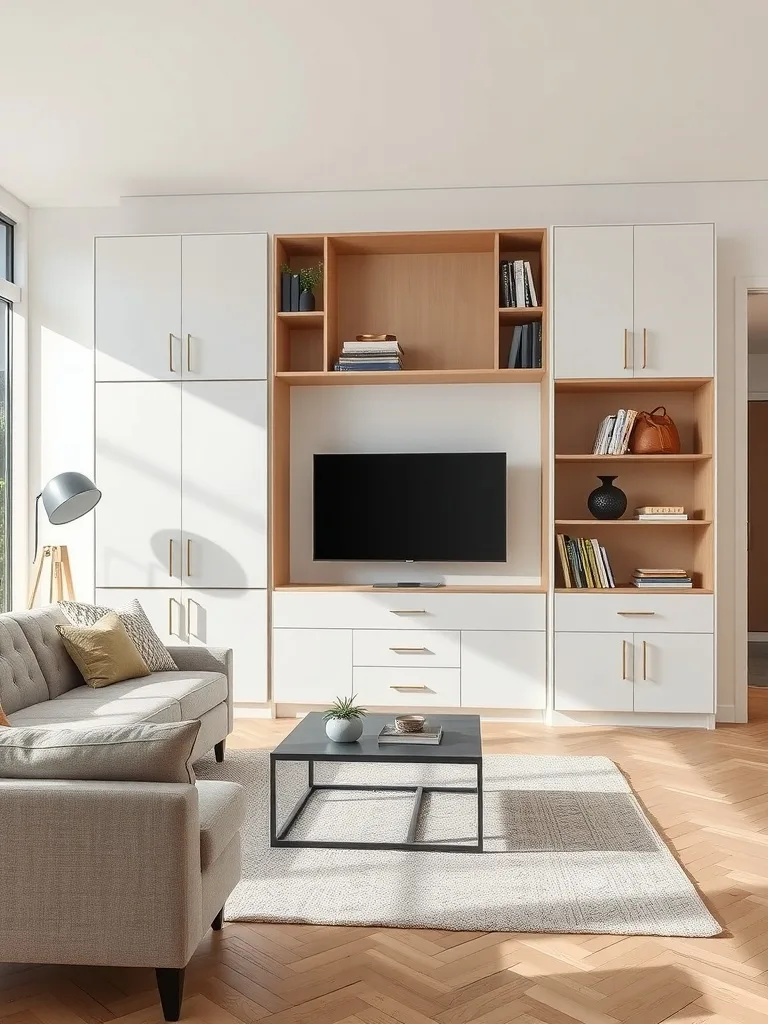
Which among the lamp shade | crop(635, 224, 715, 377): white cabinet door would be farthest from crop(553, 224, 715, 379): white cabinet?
the lamp shade

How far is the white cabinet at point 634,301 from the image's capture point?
4805mm

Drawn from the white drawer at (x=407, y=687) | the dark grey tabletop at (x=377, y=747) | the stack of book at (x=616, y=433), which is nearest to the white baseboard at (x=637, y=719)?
the white drawer at (x=407, y=687)

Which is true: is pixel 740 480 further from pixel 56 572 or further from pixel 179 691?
pixel 56 572

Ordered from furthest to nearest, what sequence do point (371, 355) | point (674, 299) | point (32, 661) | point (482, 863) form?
point (371, 355)
point (674, 299)
point (32, 661)
point (482, 863)

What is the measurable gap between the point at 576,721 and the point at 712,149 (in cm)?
305

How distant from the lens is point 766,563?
8625 millimetres

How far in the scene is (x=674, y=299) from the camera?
4812 millimetres

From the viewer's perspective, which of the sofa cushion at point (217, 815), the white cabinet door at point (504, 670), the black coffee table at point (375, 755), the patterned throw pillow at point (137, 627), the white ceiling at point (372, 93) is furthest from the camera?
the white cabinet door at point (504, 670)

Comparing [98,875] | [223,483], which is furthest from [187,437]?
[98,875]

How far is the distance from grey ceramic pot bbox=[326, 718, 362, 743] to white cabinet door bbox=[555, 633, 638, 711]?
1898mm

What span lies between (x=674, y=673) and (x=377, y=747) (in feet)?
7.39

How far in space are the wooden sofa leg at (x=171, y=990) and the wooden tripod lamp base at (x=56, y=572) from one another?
3261mm

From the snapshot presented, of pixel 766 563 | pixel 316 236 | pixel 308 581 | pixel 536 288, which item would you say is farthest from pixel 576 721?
pixel 766 563

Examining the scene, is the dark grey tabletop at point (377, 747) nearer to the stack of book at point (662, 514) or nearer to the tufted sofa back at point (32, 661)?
the tufted sofa back at point (32, 661)
